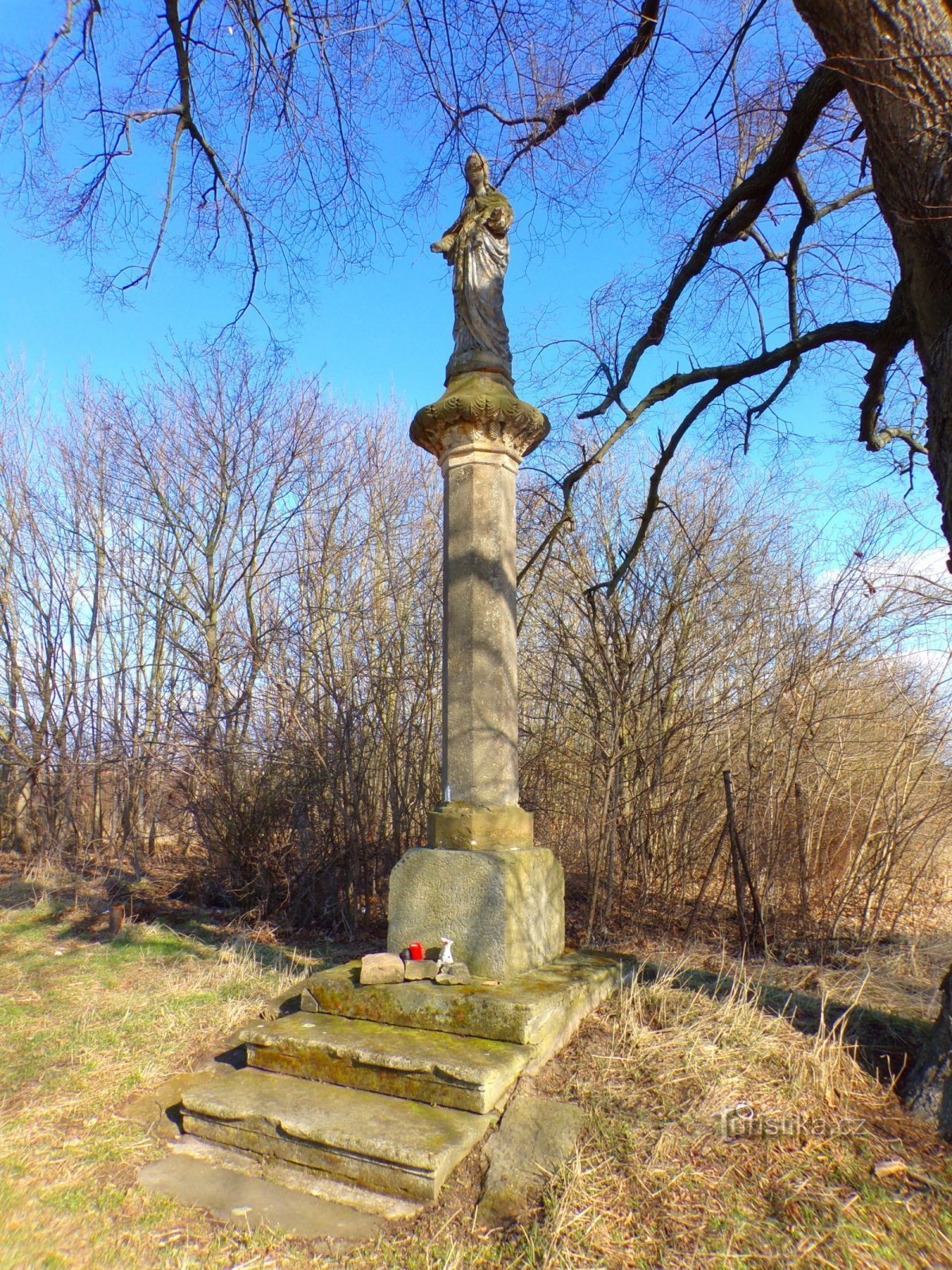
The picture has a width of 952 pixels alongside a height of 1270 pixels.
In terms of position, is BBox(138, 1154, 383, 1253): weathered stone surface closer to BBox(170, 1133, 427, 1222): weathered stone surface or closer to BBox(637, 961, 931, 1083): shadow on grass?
BBox(170, 1133, 427, 1222): weathered stone surface

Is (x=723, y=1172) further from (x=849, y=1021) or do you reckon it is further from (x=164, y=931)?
(x=164, y=931)

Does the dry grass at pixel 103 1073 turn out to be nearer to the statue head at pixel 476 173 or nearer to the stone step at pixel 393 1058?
the stone step at pixel 393 1058

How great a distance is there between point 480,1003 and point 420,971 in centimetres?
41

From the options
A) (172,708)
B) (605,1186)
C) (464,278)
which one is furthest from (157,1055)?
(464,278)

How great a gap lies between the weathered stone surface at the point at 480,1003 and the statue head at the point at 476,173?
15.7ft

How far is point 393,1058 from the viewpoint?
348cm

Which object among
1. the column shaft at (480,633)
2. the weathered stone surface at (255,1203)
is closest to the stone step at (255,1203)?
the weathered stone surface at (255,1203)

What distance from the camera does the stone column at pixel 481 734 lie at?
4.26 meters

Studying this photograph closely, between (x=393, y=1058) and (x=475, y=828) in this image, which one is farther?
(x=475, y=828)

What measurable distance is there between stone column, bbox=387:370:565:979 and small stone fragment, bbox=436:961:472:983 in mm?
77

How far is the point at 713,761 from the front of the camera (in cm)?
744

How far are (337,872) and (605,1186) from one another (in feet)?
16.5

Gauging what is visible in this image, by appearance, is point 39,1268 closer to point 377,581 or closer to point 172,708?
point 172,708

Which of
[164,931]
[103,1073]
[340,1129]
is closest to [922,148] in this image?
[340,1129]
